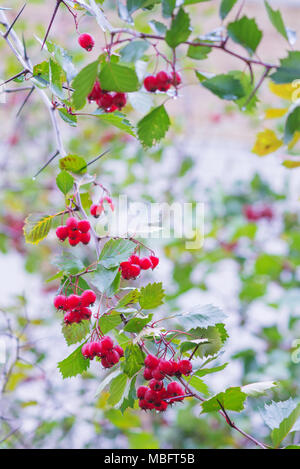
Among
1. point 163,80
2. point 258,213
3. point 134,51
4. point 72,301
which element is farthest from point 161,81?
point 258,213

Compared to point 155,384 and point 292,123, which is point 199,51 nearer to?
point 292,123

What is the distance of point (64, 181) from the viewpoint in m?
0.67

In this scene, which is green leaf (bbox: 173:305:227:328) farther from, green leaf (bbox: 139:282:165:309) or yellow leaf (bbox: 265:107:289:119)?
yellow leaf (bbox: 265:107:289:119)

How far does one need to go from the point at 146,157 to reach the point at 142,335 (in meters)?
1.93

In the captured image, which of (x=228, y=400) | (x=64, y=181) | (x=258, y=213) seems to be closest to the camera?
(x=228, y=400)

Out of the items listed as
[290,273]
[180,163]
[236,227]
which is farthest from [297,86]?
[180,163]

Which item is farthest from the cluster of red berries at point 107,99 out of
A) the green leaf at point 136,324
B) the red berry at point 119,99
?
the green leaf at point 136,324

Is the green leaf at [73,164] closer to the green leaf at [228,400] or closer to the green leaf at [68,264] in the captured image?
the green leaf at [68,264]

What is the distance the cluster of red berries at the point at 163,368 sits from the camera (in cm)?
57

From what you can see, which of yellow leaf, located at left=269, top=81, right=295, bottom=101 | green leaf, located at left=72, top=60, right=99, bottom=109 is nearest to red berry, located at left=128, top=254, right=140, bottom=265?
green leaf, located at left=72, top=60, right=99, bottom=109

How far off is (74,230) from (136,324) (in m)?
0.18

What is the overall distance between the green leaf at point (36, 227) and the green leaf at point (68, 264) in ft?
0.19

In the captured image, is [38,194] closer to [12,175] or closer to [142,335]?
A: [12,175]

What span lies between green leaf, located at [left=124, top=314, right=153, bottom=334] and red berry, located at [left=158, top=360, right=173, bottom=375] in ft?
0.15
